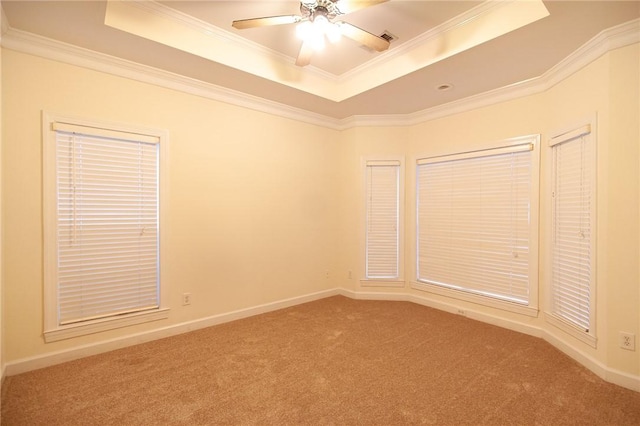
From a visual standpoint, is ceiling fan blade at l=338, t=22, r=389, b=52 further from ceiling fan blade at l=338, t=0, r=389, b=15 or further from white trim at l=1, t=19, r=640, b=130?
white trim at l=1, t=19, r=640, b=130

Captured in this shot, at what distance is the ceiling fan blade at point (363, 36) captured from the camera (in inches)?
91.8

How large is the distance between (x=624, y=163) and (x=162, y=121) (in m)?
4.09

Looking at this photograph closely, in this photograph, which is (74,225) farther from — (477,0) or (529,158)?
(529,158)

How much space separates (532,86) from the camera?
3312mm

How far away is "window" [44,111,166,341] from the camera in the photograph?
2.66m

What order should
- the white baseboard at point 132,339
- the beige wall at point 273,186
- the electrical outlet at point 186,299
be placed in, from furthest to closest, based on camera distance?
1. the electrical outlet at point 186,299
2. the white baseboard at point 132,339
3. the beige wall at point 273,186

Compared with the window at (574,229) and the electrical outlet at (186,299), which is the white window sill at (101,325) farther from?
the window at (574,229)

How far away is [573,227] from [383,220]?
2.25 metres

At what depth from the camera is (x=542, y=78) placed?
321cm

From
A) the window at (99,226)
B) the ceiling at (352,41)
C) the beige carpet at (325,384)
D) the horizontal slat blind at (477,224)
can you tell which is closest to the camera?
the beige carpet at (325,384)

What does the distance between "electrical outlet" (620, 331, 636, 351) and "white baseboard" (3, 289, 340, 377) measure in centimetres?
327

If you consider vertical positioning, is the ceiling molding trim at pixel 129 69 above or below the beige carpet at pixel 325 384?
above

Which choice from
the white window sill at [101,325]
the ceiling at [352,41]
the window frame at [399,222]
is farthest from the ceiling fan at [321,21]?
the white window sill at [101,325]

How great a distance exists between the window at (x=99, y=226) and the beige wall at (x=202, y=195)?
0.10 m
